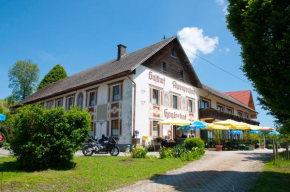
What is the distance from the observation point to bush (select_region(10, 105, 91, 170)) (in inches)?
308

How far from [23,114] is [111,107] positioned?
1165cm

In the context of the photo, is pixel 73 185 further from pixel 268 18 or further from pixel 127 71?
pixel 127 71

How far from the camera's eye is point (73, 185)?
6.13 metres

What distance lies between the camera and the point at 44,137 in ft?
26.0

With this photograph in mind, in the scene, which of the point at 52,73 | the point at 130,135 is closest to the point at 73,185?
the point at 130,135

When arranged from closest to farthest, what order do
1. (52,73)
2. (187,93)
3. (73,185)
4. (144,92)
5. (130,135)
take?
(73,185), (130,135), (144,92), (187,93), (52,73)

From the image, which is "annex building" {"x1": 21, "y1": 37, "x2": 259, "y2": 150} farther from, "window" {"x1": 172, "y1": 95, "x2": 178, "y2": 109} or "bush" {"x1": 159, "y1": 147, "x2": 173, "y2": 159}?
"bush" {"x1": 159, "y1": 147, "x2": 173, "y2": 159}

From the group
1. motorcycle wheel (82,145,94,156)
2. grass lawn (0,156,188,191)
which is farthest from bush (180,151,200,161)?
motorcycle wheel (82,145,94,156)

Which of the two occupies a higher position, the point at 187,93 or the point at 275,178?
the point at 187,93

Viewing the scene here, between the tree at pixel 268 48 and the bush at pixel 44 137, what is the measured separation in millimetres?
5941

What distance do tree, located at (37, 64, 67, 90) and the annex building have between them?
16550 millimetres

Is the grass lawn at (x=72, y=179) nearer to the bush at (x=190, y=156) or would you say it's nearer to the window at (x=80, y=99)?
the bush at (x=190, y=156)

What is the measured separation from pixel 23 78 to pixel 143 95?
41330 mm

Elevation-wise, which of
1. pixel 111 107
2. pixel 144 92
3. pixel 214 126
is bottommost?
pixel 214 126
